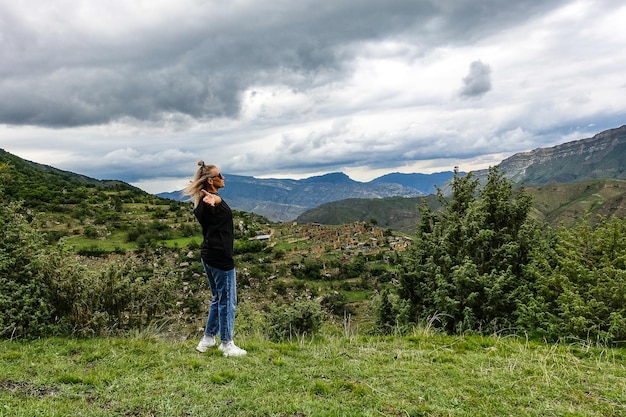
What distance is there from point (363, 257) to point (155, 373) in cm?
4636

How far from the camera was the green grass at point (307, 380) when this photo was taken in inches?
167

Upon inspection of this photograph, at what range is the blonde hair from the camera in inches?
246

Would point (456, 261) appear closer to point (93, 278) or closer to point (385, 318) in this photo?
point (385, 318)

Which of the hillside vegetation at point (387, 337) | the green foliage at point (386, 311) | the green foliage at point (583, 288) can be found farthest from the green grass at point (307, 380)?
the green foliage at point (386, 311)

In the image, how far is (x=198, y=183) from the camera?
624 centimetres

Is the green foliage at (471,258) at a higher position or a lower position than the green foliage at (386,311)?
higher

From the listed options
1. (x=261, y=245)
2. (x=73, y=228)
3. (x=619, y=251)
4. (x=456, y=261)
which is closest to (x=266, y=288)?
(x=261, y=245)

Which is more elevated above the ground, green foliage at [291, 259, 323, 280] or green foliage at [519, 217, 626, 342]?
green foliage at [519, 217, 626, 342]

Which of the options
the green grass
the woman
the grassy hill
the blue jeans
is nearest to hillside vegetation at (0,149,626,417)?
the green grass

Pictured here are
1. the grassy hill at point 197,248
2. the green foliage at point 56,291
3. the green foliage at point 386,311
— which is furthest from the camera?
the grassy hill at point 197,248

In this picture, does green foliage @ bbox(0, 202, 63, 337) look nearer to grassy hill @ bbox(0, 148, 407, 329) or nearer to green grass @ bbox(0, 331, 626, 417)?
green grass @ bbox(0, 331, 626, 417)

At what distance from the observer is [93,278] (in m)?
7.82

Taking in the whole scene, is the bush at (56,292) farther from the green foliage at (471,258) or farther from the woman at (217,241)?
the green foliage at (471,258)

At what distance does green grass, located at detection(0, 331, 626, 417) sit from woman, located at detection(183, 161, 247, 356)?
551 millimetres
